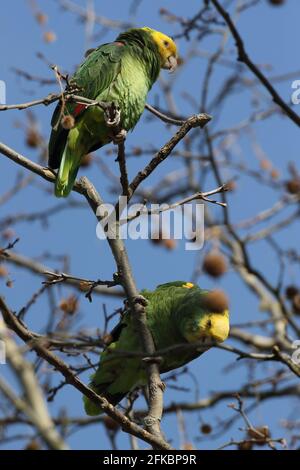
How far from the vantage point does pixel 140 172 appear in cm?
364

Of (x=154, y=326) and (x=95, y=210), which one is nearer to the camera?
(x=95, y=210)

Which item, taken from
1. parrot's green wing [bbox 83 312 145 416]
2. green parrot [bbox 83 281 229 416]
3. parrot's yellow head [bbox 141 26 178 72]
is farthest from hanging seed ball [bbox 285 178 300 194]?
parrot's green wing [bbox 83 312 145 416]

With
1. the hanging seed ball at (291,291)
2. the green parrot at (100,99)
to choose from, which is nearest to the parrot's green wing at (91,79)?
the green parrot at (100,99)

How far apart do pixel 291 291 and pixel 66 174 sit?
1.36m

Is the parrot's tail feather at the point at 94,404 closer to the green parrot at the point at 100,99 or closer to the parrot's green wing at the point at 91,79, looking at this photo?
the green parrot at the point at 100,99

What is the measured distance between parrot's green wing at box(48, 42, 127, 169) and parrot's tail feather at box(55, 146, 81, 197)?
9cm

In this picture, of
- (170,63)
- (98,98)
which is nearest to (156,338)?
(98,98)

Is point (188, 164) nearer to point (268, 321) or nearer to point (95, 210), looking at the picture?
point (95, 210)

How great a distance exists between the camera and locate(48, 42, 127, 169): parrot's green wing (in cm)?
430

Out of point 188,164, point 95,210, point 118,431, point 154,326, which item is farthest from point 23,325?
point 188,164

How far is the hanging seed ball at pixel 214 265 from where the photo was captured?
10.1ft

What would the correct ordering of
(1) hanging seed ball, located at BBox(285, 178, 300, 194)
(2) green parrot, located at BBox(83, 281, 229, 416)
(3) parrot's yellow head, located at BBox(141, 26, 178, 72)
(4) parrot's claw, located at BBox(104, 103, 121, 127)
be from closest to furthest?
(4) parrot's claw, located at BBox(104, 103, 121, 127), (2) green parrot, located at BBox(83, 281, 229, 416), (3) parrot's yellow head, located at BBox(141, 26, 178, 72), (1) hanging seed ball, located at BBox(285, 178, 300, 194)

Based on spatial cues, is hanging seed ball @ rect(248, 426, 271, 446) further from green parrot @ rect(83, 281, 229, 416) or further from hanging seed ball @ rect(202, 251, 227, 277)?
hanging seed ball @ rect(202, 251, 227, 277)
